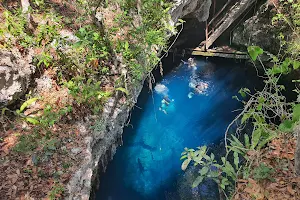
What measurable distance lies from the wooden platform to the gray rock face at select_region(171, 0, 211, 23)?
151 centimetres

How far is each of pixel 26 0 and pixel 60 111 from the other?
9.62 feet

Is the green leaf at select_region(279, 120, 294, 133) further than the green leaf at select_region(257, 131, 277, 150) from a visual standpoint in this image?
No

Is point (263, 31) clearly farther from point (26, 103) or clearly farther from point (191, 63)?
point (26, 103)

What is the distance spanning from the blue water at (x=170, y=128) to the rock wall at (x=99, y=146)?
2.11ft

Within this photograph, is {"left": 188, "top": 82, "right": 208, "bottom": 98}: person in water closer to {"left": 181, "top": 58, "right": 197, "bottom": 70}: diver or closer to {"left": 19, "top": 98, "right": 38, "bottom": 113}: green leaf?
{"left": 181, "top": 58, "right": 197, "bottom": 70}: diver

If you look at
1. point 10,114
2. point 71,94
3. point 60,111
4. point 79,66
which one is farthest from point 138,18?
point 10,114

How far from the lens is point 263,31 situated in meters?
9.66

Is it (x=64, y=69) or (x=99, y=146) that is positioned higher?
(x=64, y=69)

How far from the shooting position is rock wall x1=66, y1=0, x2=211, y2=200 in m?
4.33

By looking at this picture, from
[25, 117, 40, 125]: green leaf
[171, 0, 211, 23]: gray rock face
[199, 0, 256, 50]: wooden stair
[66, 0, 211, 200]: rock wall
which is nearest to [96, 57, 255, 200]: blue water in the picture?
[66, 0, 211, 200]: rock wall

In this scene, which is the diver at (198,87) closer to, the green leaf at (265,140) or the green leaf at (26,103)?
the green leaf at (265,140)

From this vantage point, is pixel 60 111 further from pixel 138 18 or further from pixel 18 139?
pixel 138 18

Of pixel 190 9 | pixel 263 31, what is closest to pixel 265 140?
pixel 263 31

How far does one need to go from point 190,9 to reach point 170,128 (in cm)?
469
